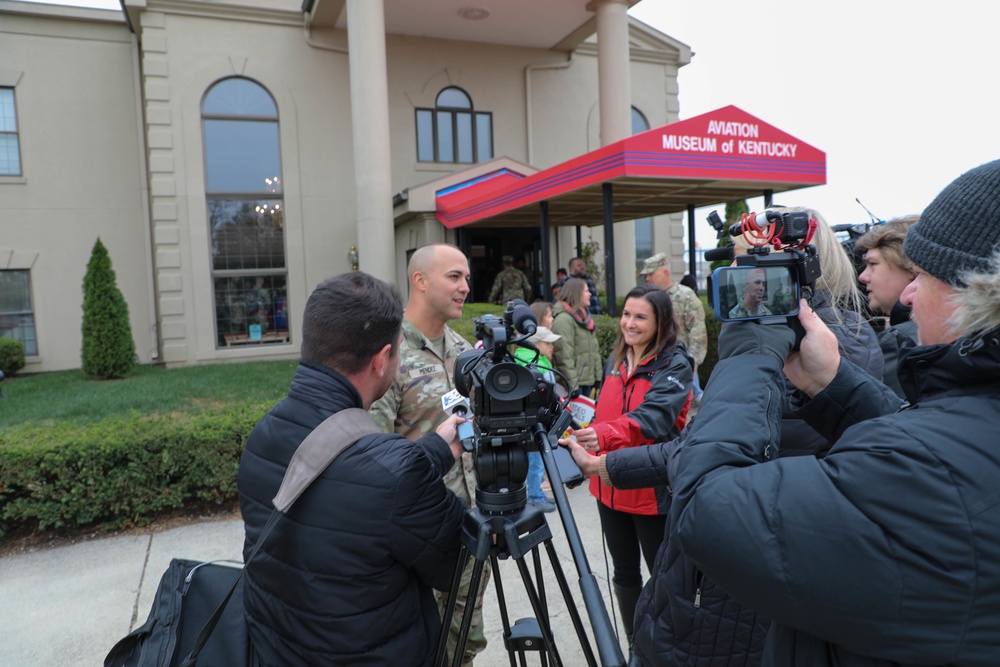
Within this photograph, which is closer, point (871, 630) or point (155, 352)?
point (871, 630)

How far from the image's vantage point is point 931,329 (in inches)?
43.2

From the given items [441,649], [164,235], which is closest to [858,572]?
[441,649]

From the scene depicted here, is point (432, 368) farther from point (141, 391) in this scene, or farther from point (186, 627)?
point (141, 391)

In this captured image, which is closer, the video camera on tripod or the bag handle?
the bag handle

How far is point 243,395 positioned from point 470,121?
906 cm

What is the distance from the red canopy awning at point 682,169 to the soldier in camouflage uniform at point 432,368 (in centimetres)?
625

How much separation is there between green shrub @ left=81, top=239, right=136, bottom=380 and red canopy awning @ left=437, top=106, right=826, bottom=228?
251 inches

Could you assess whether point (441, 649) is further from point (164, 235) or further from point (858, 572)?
point (164, 235)

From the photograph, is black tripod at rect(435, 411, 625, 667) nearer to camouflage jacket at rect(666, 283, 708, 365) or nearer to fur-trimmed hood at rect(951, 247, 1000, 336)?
fur-trimmed hood at rect(951, 247, 1000, 336)

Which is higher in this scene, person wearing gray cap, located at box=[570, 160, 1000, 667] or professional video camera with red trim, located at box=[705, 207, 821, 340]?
professional video camera with red trim, located at box=[705, 207, 821, 340]

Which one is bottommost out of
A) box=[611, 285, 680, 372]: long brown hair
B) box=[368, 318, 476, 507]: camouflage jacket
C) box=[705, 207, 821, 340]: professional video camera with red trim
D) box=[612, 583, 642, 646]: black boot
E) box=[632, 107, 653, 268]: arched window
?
box=[612, 583, 642, 646]: black boot

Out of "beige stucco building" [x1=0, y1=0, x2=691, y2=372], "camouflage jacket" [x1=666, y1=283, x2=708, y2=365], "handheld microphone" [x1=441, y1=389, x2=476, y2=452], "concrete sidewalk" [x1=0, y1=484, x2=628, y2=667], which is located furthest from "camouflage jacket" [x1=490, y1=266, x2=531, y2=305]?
"handheld microphone" [x1=441, y1=389, x2=476, y2=452]

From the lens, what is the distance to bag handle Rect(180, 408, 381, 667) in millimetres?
1490

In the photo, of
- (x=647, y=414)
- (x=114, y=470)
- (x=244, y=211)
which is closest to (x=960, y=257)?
(x=647, y=414)
